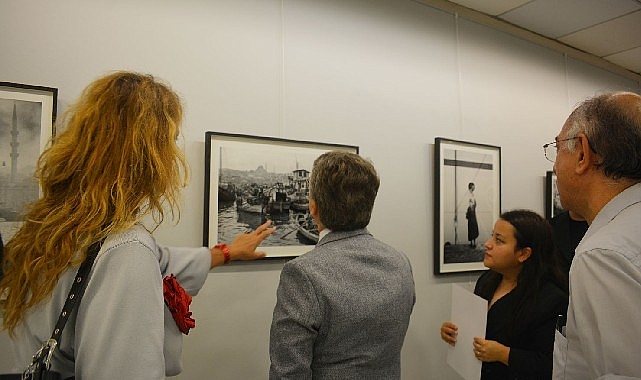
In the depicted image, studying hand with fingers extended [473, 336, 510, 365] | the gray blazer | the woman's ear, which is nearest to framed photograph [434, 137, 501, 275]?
the woman's ear

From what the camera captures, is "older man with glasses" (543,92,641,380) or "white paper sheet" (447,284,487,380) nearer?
"older man with glasses" (543,92,641,380)

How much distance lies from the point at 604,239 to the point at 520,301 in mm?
1014

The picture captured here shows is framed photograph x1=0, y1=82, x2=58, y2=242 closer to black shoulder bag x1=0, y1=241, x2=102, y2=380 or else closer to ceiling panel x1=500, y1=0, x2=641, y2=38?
black shoulder bag x1=0, y1=241, x2=102, y2=380

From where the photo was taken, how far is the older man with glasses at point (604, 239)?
102 centimetres

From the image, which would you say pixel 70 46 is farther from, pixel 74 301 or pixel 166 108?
pixel 74 301

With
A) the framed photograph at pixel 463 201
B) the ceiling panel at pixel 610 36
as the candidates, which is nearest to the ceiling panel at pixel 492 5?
the ceiling panel at pixel 610 36

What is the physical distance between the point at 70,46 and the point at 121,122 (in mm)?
1043

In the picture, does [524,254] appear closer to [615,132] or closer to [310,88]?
[615,132]

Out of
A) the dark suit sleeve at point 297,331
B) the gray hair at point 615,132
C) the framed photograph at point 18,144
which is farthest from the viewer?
the framed photograph at point 18,144

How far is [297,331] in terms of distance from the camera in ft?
4.56

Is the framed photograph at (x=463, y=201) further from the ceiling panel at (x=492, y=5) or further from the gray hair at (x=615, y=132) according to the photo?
the gray hair at (x=615, y=132)

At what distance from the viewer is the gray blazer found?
139 centimetres

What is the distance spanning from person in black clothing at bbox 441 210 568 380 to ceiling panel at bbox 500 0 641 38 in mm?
1579

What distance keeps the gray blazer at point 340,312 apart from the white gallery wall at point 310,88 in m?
0.74
